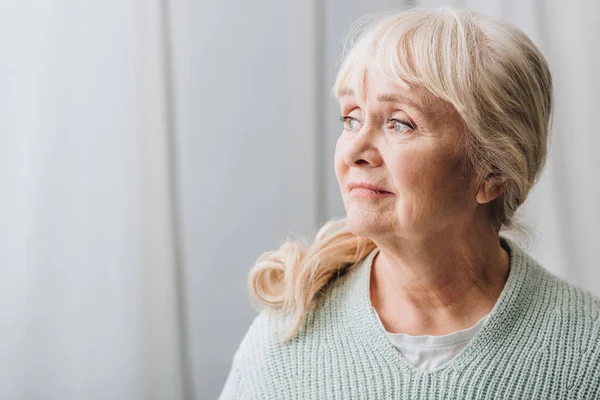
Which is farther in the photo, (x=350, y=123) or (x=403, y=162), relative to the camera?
(x=350, y=123)

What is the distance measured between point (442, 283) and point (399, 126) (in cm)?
33

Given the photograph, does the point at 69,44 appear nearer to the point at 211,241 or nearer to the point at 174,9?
the point at 174,9

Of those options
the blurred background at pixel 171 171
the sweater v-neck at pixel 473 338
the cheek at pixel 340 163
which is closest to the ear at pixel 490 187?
the sweater v-neck at pixel 473 338

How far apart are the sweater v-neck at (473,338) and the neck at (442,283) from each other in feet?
0.14

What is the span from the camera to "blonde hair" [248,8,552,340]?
4.35 ft

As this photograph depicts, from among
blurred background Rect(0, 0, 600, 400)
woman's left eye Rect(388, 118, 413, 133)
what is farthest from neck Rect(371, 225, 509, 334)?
blurred background Rect(0, 0, 600, 400)

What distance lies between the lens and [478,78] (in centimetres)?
133

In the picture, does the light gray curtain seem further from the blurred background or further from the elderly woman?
the elderly woman

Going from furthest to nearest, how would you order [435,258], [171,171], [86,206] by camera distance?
1. [171,171]
2. [86,206]
3. [435,258]

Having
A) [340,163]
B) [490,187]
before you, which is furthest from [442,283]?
[340,163]

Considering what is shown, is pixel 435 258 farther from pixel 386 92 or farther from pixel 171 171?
pixel 171 171

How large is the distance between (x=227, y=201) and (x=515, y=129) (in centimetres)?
91

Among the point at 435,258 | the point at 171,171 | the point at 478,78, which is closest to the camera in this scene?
the point at 478,78

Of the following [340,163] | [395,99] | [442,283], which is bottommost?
[442,283]
